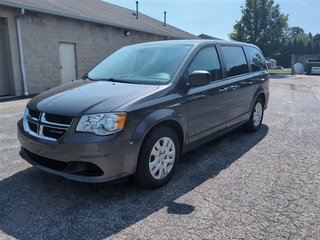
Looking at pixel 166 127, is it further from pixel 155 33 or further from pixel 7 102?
pixel 155 33

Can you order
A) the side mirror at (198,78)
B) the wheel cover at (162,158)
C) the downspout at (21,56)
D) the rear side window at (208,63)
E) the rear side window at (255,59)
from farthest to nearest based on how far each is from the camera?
the downspout at (21,56) < the rear side window at (255,59) < the rear side window at (208,63) < the side mirror at (198,78) < the wheel cover at (162,158)

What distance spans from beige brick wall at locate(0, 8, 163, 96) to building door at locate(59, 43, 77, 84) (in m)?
0.18

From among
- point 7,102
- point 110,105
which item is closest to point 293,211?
point 110,105

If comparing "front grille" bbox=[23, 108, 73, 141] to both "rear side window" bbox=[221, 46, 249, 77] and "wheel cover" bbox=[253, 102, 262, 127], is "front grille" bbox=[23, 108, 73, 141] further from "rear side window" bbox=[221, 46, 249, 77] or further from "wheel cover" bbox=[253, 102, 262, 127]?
"wheel cover" bbox=[253, 102, 262, 127]

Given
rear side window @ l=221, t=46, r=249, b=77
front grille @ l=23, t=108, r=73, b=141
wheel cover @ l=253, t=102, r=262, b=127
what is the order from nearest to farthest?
front grille @ l=23, t=108, r=73, b=141 < rear side window @ l=221, t=46, r=249, b=77 < wheel cover @ l=253, t=102, r=262, b=127

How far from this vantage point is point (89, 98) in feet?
9.62

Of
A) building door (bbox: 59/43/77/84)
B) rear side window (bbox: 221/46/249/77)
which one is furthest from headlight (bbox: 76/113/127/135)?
building door (bbox: 59/43/77/84)

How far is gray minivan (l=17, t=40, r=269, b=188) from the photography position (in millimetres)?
2654

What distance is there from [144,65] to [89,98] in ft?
3.72

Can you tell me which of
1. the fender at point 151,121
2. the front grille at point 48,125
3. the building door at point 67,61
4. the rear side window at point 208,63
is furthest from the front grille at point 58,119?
the building door at point 67,61

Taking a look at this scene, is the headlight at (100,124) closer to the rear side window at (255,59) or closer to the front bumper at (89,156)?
the front bumper at (89,156)

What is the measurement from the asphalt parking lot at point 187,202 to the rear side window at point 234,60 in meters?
1.40

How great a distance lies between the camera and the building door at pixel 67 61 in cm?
1190

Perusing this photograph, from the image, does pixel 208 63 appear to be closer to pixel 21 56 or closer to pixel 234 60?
pixel 234 60
